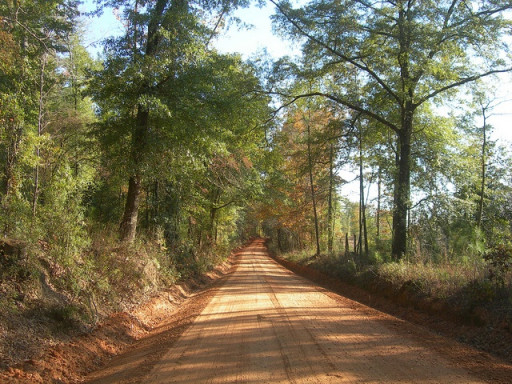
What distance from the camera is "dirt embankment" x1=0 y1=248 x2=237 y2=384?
4859 mm

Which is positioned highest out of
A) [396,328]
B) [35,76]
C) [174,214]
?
[35,76]

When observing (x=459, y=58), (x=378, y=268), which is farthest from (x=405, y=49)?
(x=378, y=268)

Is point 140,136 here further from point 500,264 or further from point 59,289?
point 500,264

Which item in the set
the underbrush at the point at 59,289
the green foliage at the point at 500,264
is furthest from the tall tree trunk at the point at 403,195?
the underbrush at the point at 59,289

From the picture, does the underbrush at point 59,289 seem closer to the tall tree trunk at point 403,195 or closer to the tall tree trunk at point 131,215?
the tall tree trunk at point 131,215

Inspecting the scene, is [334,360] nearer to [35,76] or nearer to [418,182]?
[35,76]

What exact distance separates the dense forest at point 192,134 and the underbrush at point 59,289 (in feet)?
0.13

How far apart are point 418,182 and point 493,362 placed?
11249 millimetres

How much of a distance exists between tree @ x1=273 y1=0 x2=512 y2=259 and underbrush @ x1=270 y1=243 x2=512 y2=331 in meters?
2.41

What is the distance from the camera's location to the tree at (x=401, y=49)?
12.0 metres

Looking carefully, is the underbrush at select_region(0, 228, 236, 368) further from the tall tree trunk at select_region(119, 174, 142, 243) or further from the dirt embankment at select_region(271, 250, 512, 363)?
the dirt embankment at select_region(271, 250, 512, 363)

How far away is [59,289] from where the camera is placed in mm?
7137

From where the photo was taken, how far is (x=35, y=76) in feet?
30.6

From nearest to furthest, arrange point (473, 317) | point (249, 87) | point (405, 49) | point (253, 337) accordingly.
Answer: point (253, 337)
point (473, 317)
point (405, 49)
point (249, 87)
